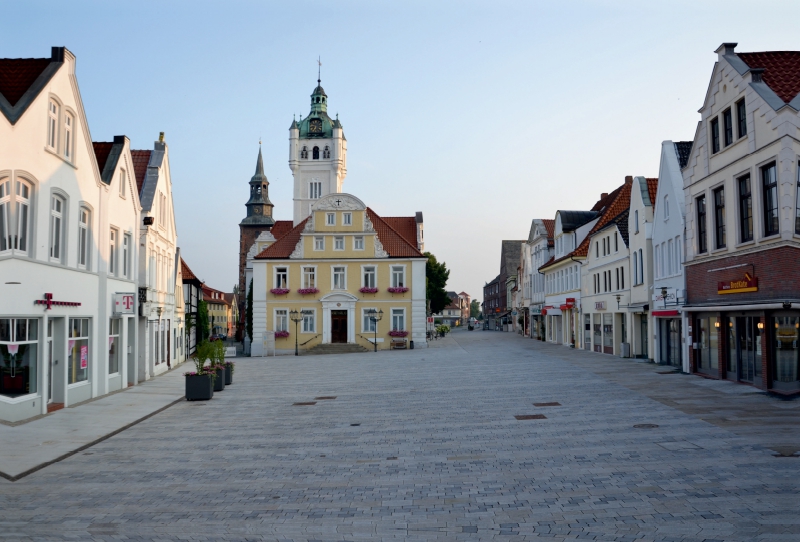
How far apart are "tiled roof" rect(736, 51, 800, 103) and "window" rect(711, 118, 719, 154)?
2.08 metres

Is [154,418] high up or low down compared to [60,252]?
down

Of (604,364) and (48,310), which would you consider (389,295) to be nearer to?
(604,364)

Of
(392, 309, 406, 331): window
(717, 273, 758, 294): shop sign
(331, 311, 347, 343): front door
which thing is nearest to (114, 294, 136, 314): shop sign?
(717, 273, 758, 294): shop sign

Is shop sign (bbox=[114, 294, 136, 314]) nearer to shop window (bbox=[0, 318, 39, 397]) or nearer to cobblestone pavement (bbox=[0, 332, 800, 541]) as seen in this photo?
shop window (bbox=[0, 318, 39, 397])

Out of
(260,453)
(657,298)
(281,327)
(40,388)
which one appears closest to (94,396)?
(40,388)

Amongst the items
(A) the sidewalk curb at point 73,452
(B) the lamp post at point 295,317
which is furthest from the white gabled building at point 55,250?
(B) the lamp post at point 295,317

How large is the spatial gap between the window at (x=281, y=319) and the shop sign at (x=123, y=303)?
84.4 ft

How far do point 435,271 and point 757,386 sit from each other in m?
63.5

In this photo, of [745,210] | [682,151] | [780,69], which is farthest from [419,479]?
[682,151]

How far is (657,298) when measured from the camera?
2936cm

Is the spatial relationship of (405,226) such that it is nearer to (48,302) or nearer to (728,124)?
(728,124)

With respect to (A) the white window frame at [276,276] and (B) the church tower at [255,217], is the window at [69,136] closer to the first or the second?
(A) the white window frame at [276,276]

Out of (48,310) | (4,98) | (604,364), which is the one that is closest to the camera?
(4,98)

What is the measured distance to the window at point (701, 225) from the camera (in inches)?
967
